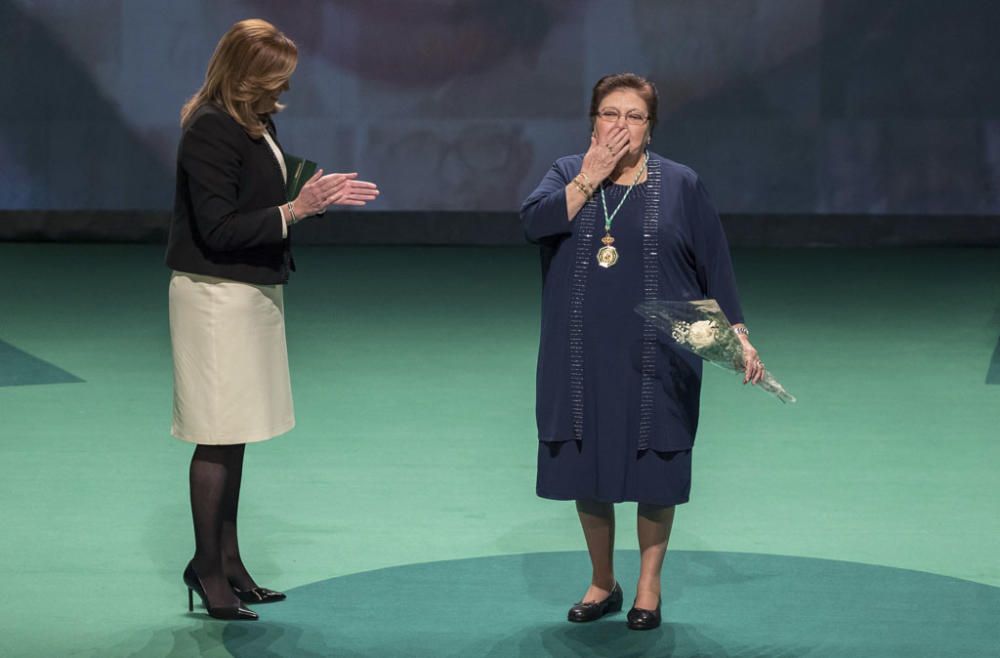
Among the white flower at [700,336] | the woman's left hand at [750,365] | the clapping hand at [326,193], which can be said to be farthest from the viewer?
the clapping hand at [326,193]

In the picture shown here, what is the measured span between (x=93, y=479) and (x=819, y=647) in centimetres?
299

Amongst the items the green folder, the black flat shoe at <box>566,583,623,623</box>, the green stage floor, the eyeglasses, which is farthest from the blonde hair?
the black flat shoe at <box>566,583,623,623</box>

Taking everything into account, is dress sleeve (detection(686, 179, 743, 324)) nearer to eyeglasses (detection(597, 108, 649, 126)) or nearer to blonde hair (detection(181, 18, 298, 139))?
eyeglasses (detection(597, 108, 649, 126))

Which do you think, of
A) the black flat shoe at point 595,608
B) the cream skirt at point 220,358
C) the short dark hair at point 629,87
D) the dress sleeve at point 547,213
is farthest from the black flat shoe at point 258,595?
the short dark hair at point 629,87

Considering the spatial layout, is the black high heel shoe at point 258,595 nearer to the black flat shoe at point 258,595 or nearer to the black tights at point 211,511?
the black flat shoe at point 258,595

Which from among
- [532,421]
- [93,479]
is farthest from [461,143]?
[93,479]

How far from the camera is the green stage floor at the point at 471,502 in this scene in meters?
4.41

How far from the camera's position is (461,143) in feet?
50.7

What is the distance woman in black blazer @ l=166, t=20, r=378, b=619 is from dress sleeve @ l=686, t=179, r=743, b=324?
Result: 0.83 metres

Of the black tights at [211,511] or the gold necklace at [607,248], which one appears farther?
Result: the black tights at [211,511]

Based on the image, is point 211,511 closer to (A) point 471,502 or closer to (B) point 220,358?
(B) point 220,358

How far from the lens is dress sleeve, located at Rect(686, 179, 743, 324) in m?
4.35

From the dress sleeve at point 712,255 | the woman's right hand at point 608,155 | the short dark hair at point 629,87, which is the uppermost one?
the short dark hair at point 629,87

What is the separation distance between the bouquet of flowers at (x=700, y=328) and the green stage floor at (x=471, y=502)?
745 millimetres
